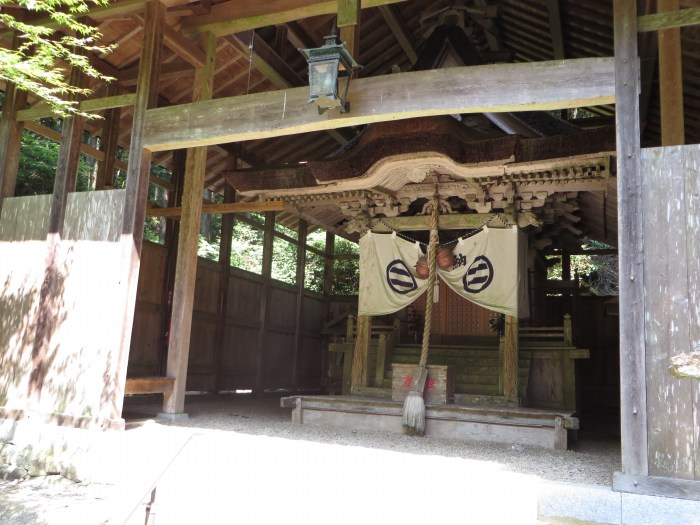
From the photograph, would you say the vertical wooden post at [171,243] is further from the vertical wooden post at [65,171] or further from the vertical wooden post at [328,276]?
the vertical wooden post at [328,276]

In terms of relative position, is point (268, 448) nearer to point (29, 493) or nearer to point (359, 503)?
point (359, 503)

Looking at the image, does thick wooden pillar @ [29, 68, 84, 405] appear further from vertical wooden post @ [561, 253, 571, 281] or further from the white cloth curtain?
vertical wooden post @ [561, 253, 571, 281]

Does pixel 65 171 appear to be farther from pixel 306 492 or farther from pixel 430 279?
pixel 430 279

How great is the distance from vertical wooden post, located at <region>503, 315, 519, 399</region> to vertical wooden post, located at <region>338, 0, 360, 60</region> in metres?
4.79

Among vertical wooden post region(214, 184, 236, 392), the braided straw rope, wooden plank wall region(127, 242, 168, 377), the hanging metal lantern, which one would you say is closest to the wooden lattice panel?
the braided straw rope

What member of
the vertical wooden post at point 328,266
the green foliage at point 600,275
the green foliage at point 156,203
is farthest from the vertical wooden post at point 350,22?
the green foliage at point 600,275

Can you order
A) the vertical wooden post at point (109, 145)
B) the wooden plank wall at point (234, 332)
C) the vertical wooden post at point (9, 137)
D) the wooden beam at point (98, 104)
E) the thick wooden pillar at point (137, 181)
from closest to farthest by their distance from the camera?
the thick wooden pillar at point (137, 181)
the wooden beam at point (98, 104)
the vertical wooden post at point (9, 137)
the vertical wooden post at point (109, 145)
the wooden plank wall at point (234, 332)

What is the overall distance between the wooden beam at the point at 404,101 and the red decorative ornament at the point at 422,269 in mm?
3980

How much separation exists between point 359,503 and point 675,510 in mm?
2007

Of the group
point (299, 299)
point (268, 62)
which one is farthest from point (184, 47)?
point (299, 299)

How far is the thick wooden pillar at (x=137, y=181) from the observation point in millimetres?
5168

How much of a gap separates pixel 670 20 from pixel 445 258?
475 centimetres

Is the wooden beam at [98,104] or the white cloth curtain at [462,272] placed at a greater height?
the wooden beam at [98,104]

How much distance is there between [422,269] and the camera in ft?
27.2
